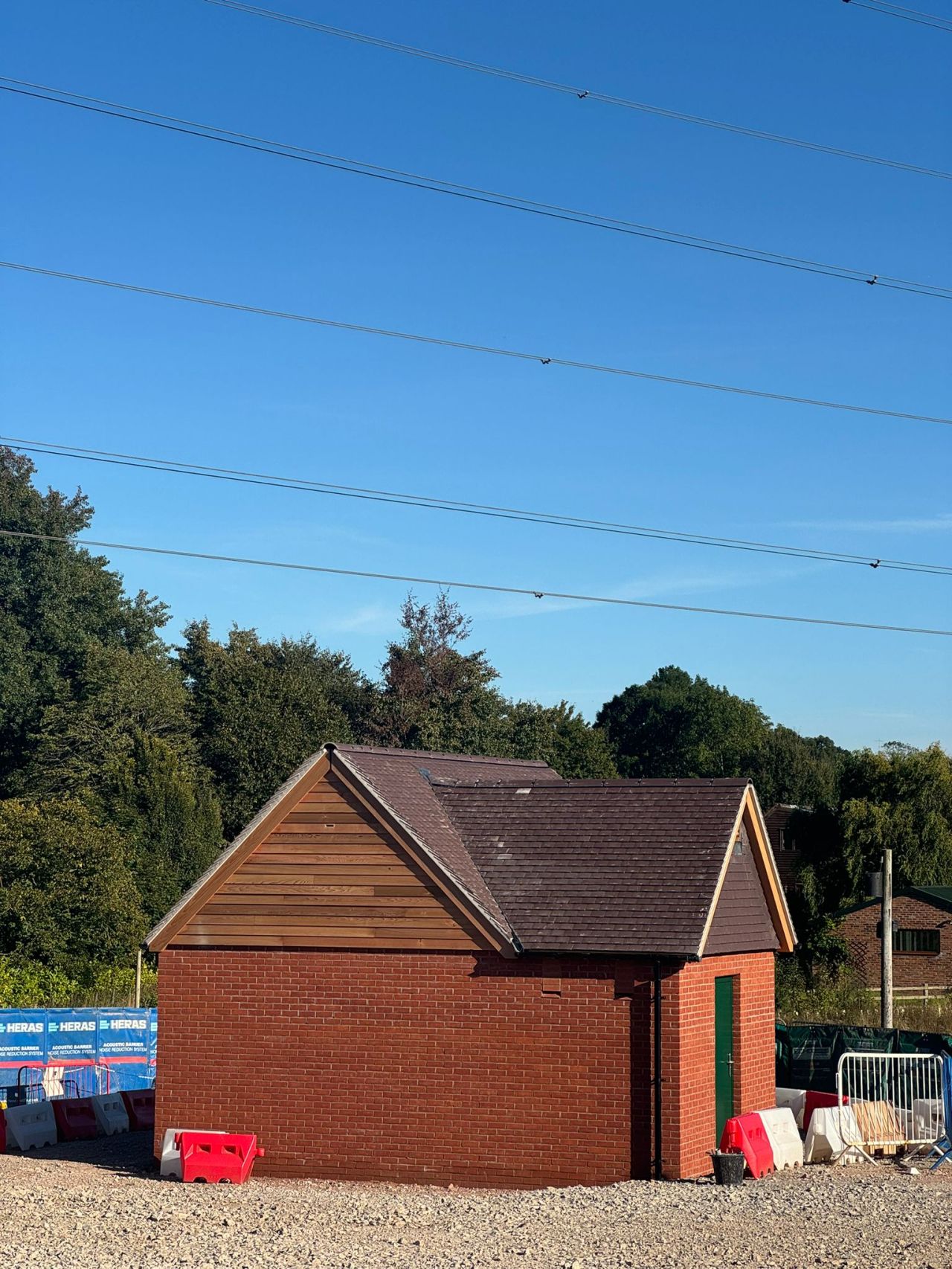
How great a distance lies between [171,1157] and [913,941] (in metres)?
45.0

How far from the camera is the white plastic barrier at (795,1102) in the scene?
2377 cm

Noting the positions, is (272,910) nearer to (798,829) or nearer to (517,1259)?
(517,1259)

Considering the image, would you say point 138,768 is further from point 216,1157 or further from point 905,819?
point 216,1157

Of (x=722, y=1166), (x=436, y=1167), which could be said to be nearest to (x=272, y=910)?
(x=436, y=1167)

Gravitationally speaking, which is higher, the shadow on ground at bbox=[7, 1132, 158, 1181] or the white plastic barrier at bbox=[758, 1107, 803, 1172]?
the white plastic barrier at bbox=[758, 1107, 803, 1172]

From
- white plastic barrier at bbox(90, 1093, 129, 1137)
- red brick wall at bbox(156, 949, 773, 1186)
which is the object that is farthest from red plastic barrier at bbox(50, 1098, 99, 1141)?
red brick wall at bbox(156, 949, 773, 1186)

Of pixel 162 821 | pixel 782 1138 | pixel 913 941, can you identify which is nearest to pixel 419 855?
pixel 782 1138

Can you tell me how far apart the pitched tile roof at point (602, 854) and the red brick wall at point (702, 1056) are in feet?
3.07

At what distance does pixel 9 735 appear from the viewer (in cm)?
8181

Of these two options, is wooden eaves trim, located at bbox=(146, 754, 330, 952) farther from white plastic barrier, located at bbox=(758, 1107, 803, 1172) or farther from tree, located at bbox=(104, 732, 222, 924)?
tree, located at bbox=(104, 732, 222, 924)

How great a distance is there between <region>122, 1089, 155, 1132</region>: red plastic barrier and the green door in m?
10.8

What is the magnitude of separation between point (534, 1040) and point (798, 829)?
52.5 m

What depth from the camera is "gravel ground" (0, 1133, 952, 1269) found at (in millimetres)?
15352

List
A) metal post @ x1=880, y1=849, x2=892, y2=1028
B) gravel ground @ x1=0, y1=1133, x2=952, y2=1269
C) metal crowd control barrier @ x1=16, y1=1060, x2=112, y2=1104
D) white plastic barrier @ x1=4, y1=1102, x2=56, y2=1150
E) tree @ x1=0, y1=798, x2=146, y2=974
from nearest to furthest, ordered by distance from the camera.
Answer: gravel ground @ x1=0, y1=1133, x2=952, y2=1269
white plastic barrier @ x1=4, y1=1102, x2=56, y2=1150
metal crowd control barrier @ x1=16, y1=1060, x2=112, y2=1104
metal post @ x1=880, y1=849, x2=892, y2=1028
tree @ x1=0, y1=798, x2=146, y2=974
